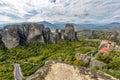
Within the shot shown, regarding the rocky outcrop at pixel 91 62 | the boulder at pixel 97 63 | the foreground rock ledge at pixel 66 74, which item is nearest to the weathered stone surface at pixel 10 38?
the rocky outcrop at pixel 91 62

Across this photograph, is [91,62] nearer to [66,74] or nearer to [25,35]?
[66,74]

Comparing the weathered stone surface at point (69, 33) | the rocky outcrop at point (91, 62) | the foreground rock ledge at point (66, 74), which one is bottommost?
the weathered stone surface at point (69, 33)

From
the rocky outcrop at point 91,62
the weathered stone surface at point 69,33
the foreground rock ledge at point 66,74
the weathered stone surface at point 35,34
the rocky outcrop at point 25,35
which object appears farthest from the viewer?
the weathered stone surface at point 69,33

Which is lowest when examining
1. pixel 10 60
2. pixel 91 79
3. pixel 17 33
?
pixel 10 60

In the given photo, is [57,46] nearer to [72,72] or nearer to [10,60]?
[10,60]

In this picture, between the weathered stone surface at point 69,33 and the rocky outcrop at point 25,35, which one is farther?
the weathered stone surface at point 69,33

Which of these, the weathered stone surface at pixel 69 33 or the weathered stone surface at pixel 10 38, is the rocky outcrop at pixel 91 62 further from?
the weathered stone surface at pixel 69 33

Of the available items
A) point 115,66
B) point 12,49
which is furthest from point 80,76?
point 12,49

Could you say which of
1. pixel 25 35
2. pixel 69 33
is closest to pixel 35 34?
pixel 25 35

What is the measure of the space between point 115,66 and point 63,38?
275 ft

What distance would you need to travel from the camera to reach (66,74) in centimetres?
620

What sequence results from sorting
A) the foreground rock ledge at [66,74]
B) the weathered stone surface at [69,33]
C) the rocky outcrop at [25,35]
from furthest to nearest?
the weathered stone surface at [69,33], the rocky outcrop at [25,35], the foreground rock ledge at [66,74]

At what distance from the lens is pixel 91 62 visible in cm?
4441

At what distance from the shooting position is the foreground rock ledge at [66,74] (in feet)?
20.1
